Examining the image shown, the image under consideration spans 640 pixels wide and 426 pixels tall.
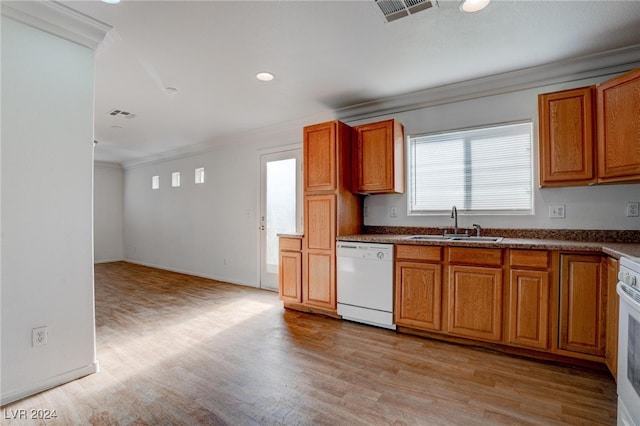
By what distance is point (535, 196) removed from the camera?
9.78 ft

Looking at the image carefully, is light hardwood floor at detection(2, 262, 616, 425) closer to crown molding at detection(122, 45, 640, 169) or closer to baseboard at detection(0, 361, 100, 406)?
baseboard at detection(0, 361, 100, 406)

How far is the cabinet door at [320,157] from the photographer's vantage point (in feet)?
11.4

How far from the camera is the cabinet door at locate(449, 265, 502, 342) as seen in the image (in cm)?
261

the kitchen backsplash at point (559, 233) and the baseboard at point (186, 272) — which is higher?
the kitchen backsplash at point (559, 233)

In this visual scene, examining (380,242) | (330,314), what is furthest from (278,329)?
(380,242)

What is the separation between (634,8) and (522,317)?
7.48 ft

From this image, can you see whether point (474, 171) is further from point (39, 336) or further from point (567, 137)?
point (39, 336)

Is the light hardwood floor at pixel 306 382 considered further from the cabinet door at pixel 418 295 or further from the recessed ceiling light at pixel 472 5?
the recessed ceiling light at pixel 472 5

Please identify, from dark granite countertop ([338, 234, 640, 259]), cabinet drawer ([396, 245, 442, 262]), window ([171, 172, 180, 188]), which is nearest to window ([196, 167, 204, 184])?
window ([171, 172, 180, 188])

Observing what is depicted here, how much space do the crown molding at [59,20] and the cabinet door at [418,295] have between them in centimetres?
309

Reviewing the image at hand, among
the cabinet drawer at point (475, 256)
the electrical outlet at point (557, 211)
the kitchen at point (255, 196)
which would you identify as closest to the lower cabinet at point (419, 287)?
the cabinet drawer at point (475, 256)

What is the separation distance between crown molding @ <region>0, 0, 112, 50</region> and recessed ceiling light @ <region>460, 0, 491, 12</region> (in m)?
2.43

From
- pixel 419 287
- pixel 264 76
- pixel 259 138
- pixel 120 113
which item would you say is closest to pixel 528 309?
pixel 419 287

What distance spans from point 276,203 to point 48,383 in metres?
3.32
